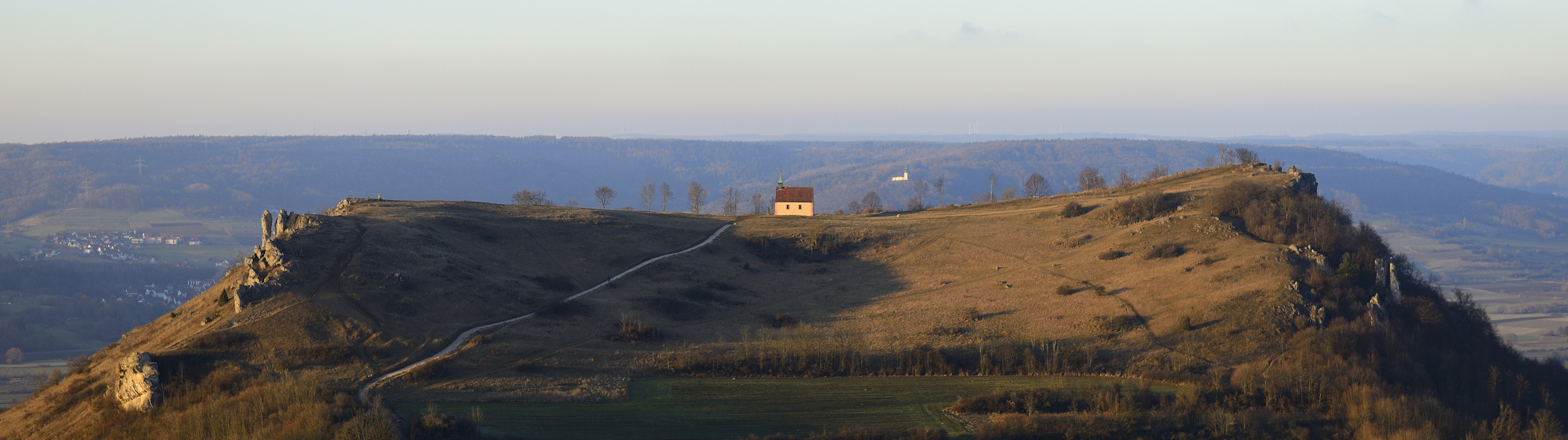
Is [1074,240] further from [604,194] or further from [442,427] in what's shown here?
[604,194]

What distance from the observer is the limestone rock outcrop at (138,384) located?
46.9 meters

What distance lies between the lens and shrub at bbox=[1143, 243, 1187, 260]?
79875mm

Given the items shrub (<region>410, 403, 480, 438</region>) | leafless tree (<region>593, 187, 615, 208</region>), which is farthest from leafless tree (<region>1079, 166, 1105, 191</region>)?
shrub (<region>410, 403, 480, 438</region>)

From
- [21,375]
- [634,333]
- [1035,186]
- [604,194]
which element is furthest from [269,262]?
[1035,186]

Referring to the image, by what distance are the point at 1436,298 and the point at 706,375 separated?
58.8m

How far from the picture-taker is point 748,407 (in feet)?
163

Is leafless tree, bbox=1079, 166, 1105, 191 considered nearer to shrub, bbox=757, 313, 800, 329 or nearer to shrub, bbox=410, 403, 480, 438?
shrub, bbox=757, 313, 800, 329

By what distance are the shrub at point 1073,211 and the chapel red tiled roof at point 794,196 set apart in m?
33.3

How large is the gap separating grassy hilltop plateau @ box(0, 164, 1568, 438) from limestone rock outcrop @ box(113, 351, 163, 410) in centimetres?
16

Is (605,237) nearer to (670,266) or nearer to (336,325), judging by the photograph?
(670,266)

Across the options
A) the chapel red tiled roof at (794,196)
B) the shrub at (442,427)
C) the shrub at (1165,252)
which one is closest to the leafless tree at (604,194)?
the chapel red tiled roof at (794,196)

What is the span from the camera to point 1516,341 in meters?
146

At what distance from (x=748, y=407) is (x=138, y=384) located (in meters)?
30.3

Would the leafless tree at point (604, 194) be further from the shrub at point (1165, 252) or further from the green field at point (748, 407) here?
the green field at point (748, 407)
